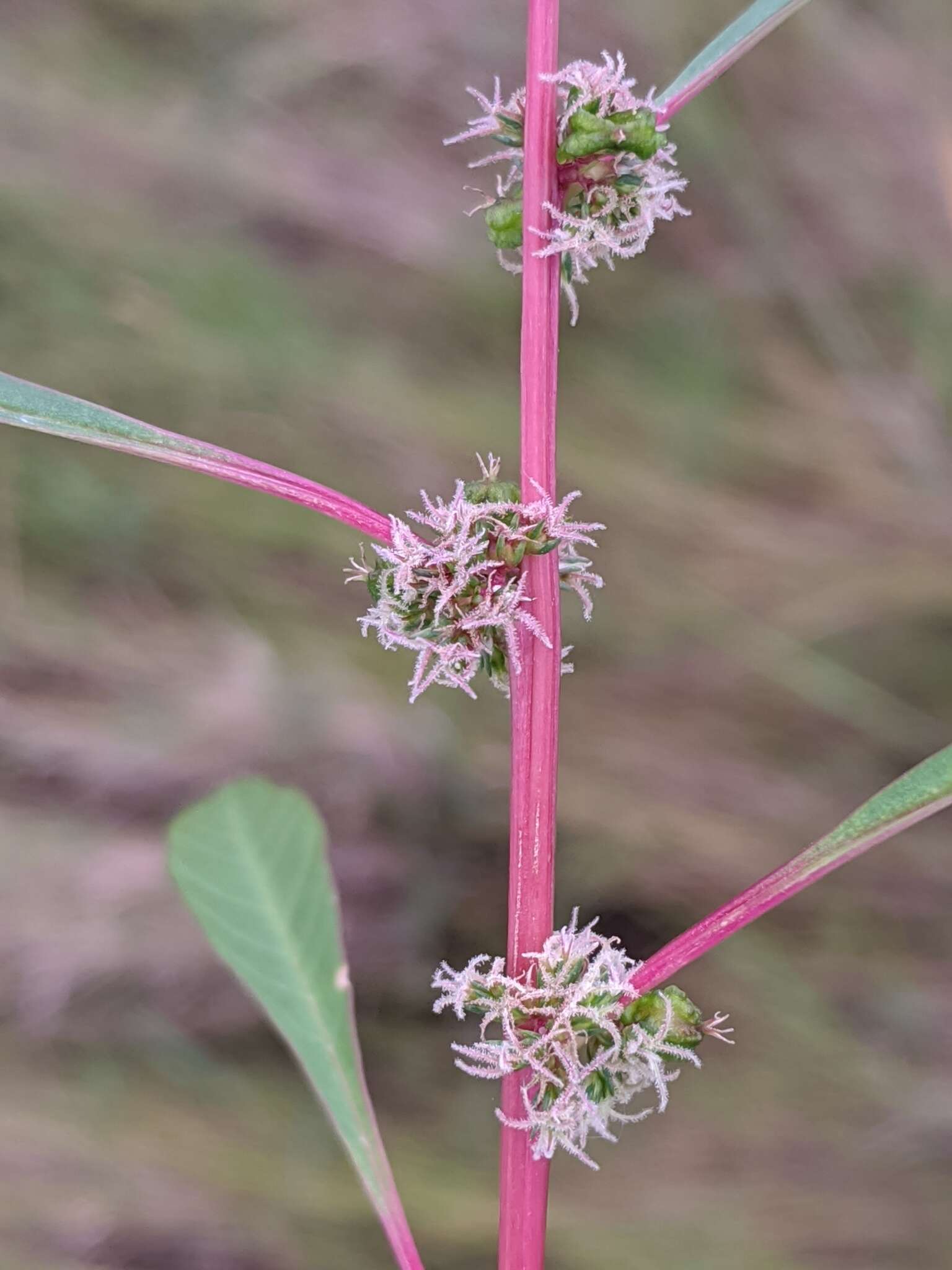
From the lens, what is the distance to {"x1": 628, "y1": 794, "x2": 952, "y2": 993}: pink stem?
0.57 meters

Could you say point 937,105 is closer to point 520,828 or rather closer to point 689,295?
point 689,295

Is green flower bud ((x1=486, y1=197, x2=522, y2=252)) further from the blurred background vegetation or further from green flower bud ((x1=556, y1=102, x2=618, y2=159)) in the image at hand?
the blurred background vegetation

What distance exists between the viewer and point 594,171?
543mm

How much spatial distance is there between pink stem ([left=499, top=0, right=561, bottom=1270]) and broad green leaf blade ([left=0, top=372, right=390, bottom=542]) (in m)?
0.09

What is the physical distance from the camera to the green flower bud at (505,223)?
0.56 meters

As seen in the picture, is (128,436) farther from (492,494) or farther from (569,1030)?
(569,1030)

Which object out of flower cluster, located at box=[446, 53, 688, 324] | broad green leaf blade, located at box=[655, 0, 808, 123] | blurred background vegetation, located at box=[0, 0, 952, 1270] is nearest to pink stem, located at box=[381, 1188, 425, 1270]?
flower cluster, located at box=[446, 53, 688, 324]

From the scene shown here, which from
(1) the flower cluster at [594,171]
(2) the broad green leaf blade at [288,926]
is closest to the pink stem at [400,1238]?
(2) the broad green leaf blade at [288,926]

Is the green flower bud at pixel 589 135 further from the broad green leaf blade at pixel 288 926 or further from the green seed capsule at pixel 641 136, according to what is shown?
the broad green leaf blade at pixel 288 926

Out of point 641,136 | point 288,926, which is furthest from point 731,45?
point 288,926

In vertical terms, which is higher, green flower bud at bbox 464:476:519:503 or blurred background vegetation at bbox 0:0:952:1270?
blurred background vegetation at bbox 0:0:952:1270

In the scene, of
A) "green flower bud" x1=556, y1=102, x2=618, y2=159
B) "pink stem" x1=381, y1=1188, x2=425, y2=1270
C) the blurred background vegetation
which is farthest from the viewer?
the blurred background vegetation

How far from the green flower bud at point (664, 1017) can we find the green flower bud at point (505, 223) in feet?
1.37

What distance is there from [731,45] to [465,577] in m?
0.37
